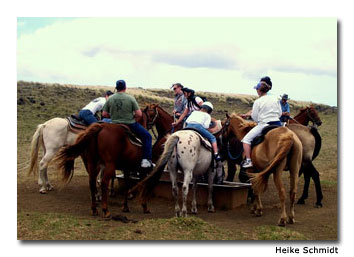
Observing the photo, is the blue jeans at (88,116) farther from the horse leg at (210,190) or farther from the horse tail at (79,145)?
the horse leg at (210,190)

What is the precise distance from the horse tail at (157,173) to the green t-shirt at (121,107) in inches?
46.6

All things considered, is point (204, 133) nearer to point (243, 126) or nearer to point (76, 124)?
point (243, 126)

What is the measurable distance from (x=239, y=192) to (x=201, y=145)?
2123 mm

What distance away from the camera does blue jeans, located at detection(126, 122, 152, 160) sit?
9.97 meters

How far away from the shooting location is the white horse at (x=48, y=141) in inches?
475

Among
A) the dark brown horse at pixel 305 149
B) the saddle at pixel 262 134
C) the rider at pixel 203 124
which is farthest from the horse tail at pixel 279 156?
the dark brown horse at pixel 305 149

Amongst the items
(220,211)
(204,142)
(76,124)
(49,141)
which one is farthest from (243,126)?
(49,141)

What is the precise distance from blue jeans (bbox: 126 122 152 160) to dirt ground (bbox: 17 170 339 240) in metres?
1.40

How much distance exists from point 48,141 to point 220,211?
5.11m

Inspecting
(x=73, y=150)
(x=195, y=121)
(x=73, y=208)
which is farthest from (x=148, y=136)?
(x=73, y=208)

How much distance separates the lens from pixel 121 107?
384 inches

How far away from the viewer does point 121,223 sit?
884 cm

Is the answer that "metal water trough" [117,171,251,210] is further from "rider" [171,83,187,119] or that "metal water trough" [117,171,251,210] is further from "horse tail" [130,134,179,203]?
"rider" [171,83,187,119]

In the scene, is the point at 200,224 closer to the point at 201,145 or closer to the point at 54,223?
the point at 201,145
